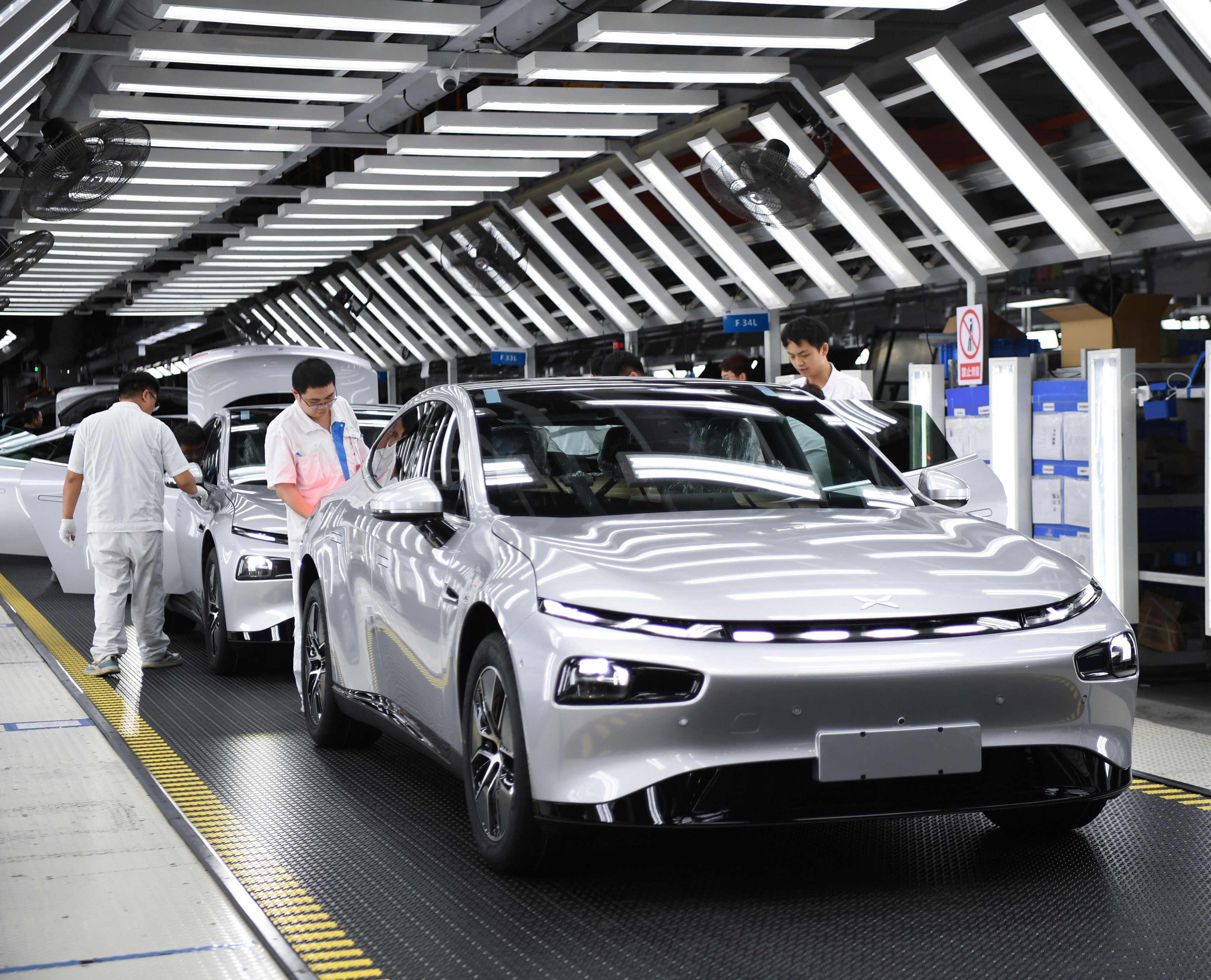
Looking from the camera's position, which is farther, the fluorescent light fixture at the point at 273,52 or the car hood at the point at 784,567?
the fluorescent light fixture at the point at 273,52

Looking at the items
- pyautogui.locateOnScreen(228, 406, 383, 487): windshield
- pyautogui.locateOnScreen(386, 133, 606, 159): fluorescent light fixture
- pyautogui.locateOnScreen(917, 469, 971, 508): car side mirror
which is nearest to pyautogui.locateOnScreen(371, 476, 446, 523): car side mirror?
pyautogui.locateOnScreen(917, 469, 971, 508): car side mirror

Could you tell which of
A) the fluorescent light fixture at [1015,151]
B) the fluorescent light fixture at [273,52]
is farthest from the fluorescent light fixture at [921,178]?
the fluorescent light fixture at [273,52]

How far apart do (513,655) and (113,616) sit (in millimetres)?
5250

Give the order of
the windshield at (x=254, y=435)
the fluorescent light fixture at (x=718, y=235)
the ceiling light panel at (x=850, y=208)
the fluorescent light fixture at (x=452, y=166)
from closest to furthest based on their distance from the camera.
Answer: the windshield at (x=254, y=435) < the ceiling light panel at (x=850, y=208) < the fluorescent light fixture at (x=452, y=166) < the fluorescent light fixture at (x=718, y=235)

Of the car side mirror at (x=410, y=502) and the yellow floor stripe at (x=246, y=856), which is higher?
the car side mirror at (x=410, y=502)

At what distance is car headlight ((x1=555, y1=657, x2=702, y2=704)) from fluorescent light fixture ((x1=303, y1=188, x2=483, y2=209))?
13197 millimetres

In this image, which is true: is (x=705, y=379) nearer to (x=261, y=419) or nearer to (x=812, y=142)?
(x=261, y=419)

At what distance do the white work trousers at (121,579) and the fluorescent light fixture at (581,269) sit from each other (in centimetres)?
1019

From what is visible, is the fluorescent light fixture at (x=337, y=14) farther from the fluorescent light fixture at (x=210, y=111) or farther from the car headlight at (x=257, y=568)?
the car headlight at (x=257, y=568)

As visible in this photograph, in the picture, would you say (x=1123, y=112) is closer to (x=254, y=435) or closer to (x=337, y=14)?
(x=337, y=14)

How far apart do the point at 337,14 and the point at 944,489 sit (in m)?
5.65

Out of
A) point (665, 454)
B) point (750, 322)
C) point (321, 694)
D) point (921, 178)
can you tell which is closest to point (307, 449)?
A: point (321, 694)

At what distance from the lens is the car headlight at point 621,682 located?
3.66 m

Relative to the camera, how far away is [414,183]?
15.6 m
